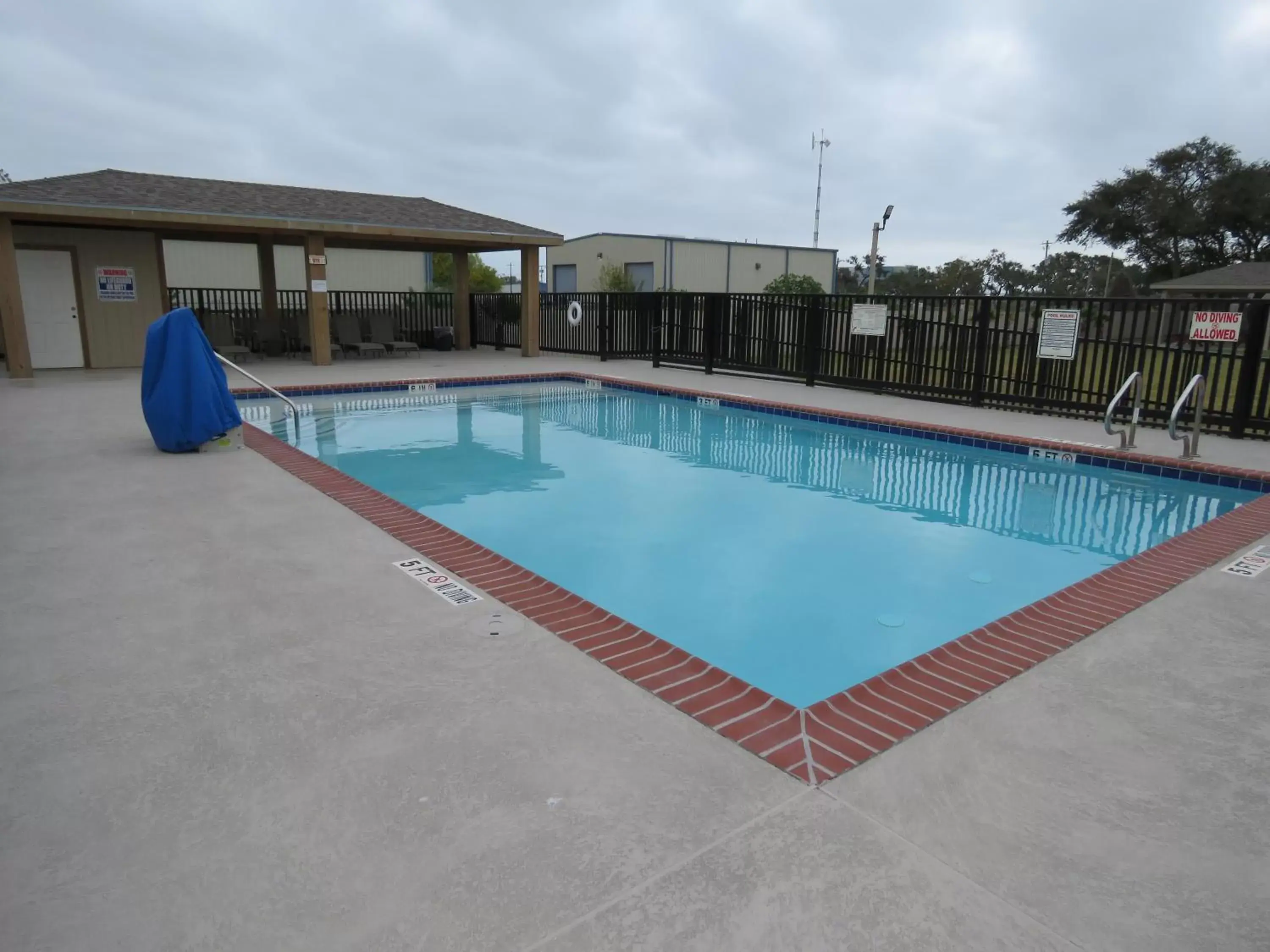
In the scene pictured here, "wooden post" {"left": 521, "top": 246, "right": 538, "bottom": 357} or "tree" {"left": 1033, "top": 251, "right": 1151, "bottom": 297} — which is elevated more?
"tree" {"left": 1033, "top": 251, "right": 1151, "bottom": 297}

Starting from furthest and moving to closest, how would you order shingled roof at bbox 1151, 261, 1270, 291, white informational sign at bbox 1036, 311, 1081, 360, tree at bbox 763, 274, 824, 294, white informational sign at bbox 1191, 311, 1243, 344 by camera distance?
1. tree at bbox 763, 274, 824, 294
2. shingled roof at bbox 1151, 261, 1270, 291
3. white informational sign at bbox 1036, 311, 1081, 360
4. white informational sign at bbox 1191, 311, 1243, 344

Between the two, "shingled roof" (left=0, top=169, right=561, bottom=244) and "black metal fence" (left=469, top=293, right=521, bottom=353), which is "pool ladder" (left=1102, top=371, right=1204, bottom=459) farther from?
"black metal fence" (left=469, top=293, right=521, bottom=353)

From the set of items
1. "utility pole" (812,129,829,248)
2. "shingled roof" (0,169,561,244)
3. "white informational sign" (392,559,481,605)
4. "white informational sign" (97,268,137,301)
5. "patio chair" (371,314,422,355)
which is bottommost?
"white informational sign" (392,559,481,605)

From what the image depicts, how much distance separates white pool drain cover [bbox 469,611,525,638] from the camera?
321 centimetres

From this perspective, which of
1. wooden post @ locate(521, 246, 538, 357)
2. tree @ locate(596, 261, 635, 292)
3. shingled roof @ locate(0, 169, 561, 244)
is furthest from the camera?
tree @ locate(596, 261, 635, 292)

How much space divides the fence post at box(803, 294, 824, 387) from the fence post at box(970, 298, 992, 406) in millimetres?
2632

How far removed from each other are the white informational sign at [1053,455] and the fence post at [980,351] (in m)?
2.79

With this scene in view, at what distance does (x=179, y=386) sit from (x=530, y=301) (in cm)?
1110

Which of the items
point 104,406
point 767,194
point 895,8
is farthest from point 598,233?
point 104,406

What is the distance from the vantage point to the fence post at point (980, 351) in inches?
412

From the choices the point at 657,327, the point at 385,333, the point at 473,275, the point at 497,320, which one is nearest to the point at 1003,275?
the point at 473,275

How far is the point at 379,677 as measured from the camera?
9.25 ft

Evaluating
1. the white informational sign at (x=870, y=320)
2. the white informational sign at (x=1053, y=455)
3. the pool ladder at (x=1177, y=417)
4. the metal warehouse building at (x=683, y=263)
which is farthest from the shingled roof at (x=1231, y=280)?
the white informational sign at (x=1053, y=455)

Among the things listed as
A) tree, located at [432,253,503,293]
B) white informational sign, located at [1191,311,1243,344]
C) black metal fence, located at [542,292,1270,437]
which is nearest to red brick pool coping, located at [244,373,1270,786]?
white informational sign, located at [1191,311,1243,344]
